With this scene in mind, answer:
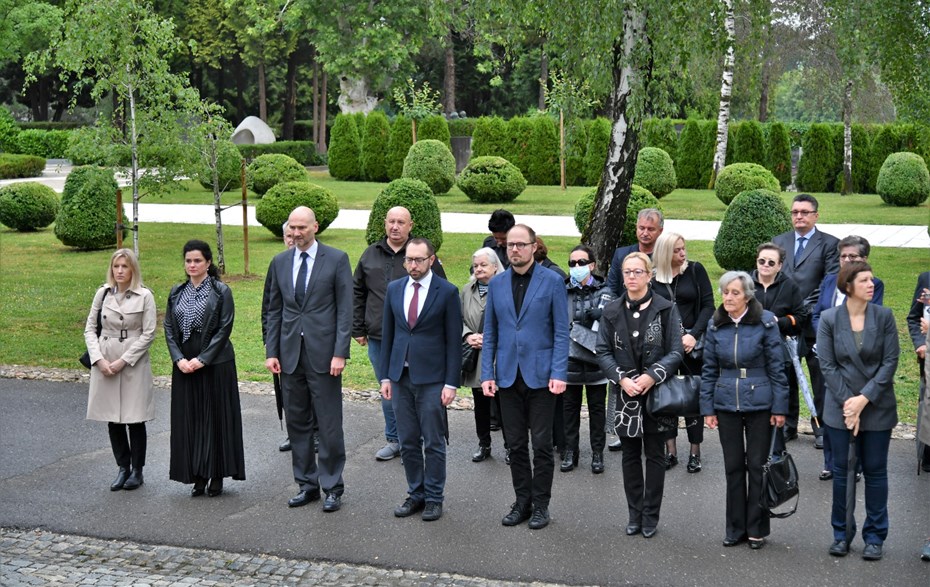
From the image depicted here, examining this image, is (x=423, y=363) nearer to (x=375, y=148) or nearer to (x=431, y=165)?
(x=431, y=165)

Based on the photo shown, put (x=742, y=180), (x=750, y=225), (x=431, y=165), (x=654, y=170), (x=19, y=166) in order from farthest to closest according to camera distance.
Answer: (x=19, y=166), (x=431, y=165), (x=654, y=170), (x=742, y=180), (x=750, y=225)

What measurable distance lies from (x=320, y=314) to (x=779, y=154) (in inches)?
1243

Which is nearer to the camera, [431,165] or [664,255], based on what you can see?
[664,255]

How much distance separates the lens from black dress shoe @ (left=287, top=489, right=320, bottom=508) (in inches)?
311

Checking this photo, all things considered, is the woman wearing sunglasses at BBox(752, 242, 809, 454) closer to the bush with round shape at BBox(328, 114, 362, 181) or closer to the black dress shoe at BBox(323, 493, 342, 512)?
the black dress shoe at BBox(323, 493, 342, 512)

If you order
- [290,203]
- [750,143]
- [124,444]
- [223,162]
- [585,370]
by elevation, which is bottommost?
[124,444]

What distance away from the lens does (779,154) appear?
122 ft

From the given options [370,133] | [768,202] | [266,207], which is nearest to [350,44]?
[370,133]

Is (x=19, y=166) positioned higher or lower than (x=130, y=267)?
higher

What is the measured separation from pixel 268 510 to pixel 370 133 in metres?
33.6

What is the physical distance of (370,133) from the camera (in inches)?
1599

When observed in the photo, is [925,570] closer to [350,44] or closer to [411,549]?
[411,549]

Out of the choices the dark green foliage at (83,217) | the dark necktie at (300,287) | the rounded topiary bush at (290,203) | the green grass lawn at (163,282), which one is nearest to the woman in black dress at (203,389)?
the dark necktie at (300,287)

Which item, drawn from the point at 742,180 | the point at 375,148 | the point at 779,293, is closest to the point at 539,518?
the point at 779,293
